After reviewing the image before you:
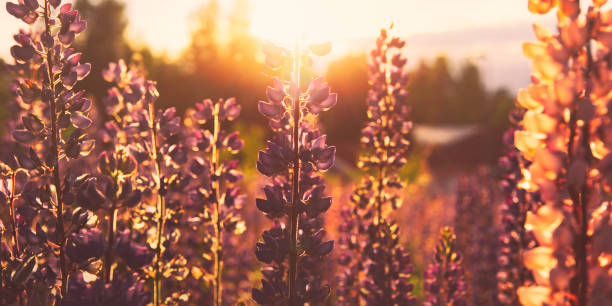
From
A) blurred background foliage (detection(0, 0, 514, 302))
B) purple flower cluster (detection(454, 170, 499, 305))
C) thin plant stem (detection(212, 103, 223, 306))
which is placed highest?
blurred background foliage (detection(0, 0, 514, 302))

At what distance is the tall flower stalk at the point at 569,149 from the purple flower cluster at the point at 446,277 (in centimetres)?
121

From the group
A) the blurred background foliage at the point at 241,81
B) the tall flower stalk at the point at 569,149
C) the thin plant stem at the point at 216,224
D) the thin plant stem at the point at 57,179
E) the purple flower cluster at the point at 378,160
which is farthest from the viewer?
the blurred background foliage at the point at 241,81

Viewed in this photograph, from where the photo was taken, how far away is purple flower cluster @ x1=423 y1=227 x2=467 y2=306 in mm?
2232

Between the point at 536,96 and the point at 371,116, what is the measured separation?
4.74 feet

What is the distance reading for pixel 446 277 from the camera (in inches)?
89.1

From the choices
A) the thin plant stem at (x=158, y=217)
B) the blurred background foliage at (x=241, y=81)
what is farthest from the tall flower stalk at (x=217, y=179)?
the blurred background foliage at (x=241, y=81)

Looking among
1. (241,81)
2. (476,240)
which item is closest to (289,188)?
(476,240)

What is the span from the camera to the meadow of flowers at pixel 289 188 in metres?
1.00

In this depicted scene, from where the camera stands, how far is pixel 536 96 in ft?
3.35

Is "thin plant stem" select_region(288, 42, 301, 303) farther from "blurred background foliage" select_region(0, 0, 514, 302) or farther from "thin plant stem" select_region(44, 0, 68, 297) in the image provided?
"blurred background foliage" select_region(0, 0, 514, 302)

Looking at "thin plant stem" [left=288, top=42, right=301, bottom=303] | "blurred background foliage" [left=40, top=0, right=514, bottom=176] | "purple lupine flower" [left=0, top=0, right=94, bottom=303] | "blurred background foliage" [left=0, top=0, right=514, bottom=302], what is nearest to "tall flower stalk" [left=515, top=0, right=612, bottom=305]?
"thin plant stem" [left=288, top=42, right=301, bottom=303]

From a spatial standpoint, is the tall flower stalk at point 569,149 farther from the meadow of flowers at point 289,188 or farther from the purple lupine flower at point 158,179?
the purple lupine flower at point 158,179

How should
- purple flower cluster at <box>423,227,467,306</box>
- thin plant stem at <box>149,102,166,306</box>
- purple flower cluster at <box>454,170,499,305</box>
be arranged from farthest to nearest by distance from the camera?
purple flower cluster at <box>454,170,499,305</box>, purple flower cluster at <box>423,227,467,306</box>, thin plant stem at <box>149,102,166,306</box>

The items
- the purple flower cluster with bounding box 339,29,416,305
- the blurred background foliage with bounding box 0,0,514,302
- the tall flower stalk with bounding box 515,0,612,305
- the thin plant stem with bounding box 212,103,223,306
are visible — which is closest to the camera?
the tall flower stalk with bounding box 515,0,612,305
